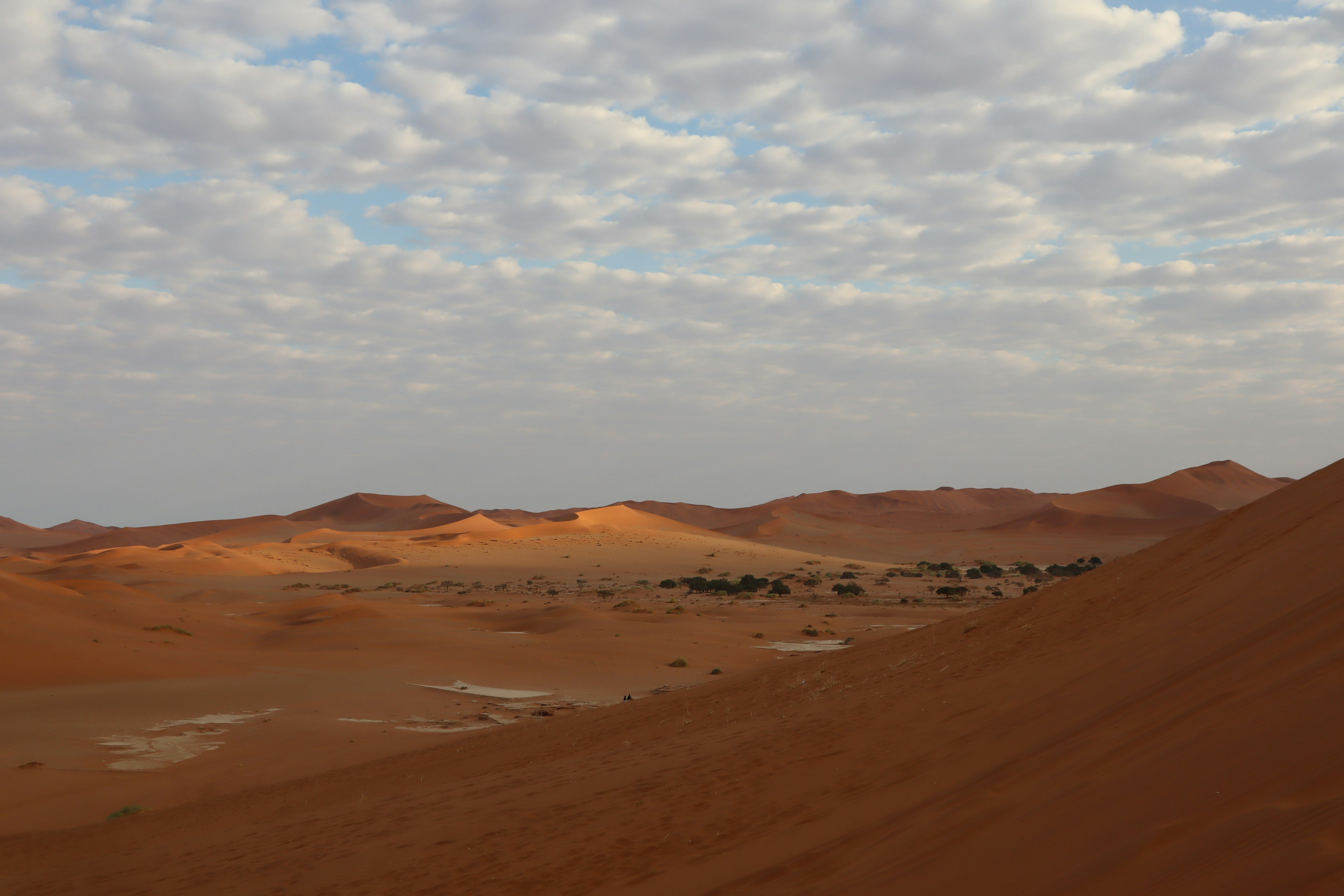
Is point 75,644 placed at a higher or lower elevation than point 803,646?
higher

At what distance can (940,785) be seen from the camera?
20.2 ft

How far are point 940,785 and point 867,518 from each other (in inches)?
5373

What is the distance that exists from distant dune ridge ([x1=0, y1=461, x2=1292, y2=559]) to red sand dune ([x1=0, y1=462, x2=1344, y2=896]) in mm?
57799

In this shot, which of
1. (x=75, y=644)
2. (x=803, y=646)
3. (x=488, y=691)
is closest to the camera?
(x=488, y=691)

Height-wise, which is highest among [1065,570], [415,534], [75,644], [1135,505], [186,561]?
[1135,505]

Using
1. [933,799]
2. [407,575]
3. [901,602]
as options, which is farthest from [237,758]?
[407,575]

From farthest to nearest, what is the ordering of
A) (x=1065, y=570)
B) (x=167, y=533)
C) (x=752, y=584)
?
(x=167, y=533)
(x=1065, y=570)
(x=752, y=584)

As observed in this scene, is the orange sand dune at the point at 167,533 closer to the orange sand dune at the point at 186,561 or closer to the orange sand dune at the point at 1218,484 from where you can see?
the orange sand dune at the point at 186,561

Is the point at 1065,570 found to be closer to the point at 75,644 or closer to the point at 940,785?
the point at 75,644

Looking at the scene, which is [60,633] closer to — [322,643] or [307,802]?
[322,643]

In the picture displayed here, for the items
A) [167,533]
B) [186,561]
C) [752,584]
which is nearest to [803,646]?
[752,584]

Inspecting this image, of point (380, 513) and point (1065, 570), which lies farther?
point (380, 513)

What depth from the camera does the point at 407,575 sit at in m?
59.6

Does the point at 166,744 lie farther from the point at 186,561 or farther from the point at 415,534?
the point at 415,534
